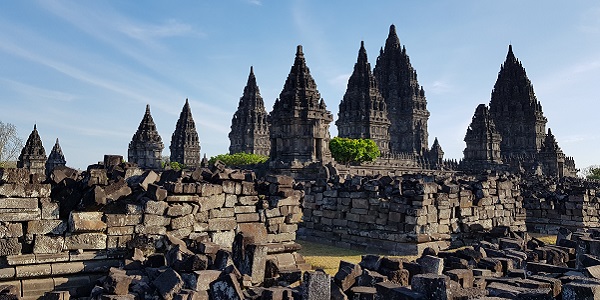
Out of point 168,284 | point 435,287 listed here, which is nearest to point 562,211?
point 435,287

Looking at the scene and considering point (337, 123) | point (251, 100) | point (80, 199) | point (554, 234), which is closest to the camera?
point (80, 199)

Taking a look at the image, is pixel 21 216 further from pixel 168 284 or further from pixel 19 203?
pixel 168 284

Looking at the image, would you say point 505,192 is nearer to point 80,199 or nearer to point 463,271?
point 463,271

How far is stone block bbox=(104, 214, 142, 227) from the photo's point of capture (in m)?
7.53

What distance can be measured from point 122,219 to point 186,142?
64976 mm

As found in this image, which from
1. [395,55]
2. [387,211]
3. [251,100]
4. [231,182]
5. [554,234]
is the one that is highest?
[395,55]

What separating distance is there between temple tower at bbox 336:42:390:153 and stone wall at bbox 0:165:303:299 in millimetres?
54859

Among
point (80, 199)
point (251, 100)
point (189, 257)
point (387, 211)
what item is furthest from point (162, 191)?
point (251, 100)

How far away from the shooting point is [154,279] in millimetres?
6305

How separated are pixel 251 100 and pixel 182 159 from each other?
15459 millimetres


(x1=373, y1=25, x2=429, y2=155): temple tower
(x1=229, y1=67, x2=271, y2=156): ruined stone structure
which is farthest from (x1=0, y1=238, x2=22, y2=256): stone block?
(x1=373, y1=25, x2=429, y2=155): temple tower

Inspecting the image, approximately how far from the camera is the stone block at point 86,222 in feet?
23.4

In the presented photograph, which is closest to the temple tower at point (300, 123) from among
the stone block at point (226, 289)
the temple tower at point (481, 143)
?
the temple tower at point (481, 143)

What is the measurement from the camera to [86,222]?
7254mm
